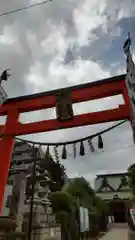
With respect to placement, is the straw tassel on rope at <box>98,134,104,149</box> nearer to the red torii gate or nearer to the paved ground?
the red torii gate

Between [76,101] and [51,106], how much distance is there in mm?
833

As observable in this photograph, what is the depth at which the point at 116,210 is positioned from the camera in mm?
23094

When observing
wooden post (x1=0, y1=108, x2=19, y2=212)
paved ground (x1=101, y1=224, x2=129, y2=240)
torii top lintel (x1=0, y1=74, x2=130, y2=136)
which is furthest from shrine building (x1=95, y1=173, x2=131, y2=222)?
torii top lintel (x1=0, y1=74, x2=130, y2=136)

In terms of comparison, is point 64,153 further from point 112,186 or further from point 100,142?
point 112,186

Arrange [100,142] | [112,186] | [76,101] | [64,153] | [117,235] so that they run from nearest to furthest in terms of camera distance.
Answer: [100,142], [64,153], [76,101], [117,235], [112,186]

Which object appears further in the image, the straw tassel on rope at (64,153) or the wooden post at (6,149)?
the wooden post at (6,149)

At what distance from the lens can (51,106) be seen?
23.4 ft

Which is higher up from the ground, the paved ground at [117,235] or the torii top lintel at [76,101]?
the torii top lintel at [76,101]

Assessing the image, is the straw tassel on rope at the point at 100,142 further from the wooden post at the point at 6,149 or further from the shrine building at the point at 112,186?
the shrine building at the point at 112,186

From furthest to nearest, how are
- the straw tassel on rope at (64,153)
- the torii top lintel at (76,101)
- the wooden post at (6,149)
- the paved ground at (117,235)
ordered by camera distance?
the paved ground at (117,235), the wooden post at (6,149), the straw tassel on rope at (64,153), the torii top lintel at (76,101)

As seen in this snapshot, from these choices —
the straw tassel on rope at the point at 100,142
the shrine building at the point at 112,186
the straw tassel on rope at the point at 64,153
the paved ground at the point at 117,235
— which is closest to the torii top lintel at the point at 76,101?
the straw tassel on rope at the point at 100,142

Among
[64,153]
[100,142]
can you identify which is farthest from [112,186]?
[100,142]

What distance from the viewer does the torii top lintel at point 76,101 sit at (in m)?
6.41

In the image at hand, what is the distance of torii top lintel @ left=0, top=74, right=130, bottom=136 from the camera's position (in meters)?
6.41
